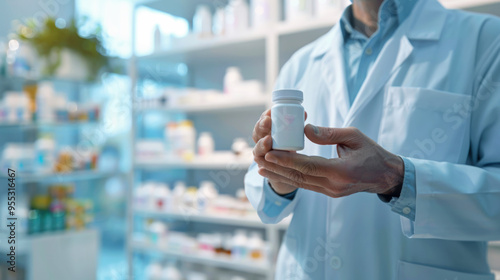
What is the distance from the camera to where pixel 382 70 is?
2.74 feet

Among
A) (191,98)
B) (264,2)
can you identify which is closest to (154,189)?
(191,98)

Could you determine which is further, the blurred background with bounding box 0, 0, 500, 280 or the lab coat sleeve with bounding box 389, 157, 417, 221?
the blurred background with bounding box 0, 0, 500, 280

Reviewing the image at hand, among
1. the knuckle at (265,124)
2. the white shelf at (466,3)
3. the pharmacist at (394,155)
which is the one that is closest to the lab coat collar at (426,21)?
the pharmacist at (394,155)

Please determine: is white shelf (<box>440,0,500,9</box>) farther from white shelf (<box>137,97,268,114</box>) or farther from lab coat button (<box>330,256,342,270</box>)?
lab coat button (<box>330,256,342,270</box>)

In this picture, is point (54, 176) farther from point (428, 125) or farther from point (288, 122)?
point (428, 125)

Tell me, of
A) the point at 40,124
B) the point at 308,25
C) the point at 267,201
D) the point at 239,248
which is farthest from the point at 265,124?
the point at 40,124

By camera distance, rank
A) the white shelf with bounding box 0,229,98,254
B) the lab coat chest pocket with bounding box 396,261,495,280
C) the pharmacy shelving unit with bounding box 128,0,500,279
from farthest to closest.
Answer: the white shelf with bounding box 0,229,98,254, the pharmacy shelving unit with bounding box 128,0,500,279, the lab coat chest pocket with bounding box 396,261,495,280

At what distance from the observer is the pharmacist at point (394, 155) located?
63cm

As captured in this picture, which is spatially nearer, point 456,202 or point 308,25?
point 456,202

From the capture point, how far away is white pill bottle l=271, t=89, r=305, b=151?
625mm

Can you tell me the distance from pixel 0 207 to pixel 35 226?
8.5 inches

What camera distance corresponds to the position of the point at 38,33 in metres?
2.16

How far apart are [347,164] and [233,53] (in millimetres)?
1705

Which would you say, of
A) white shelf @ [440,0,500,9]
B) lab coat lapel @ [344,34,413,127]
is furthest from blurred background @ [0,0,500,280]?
lab coat lapel @ [344,34,413,127]
